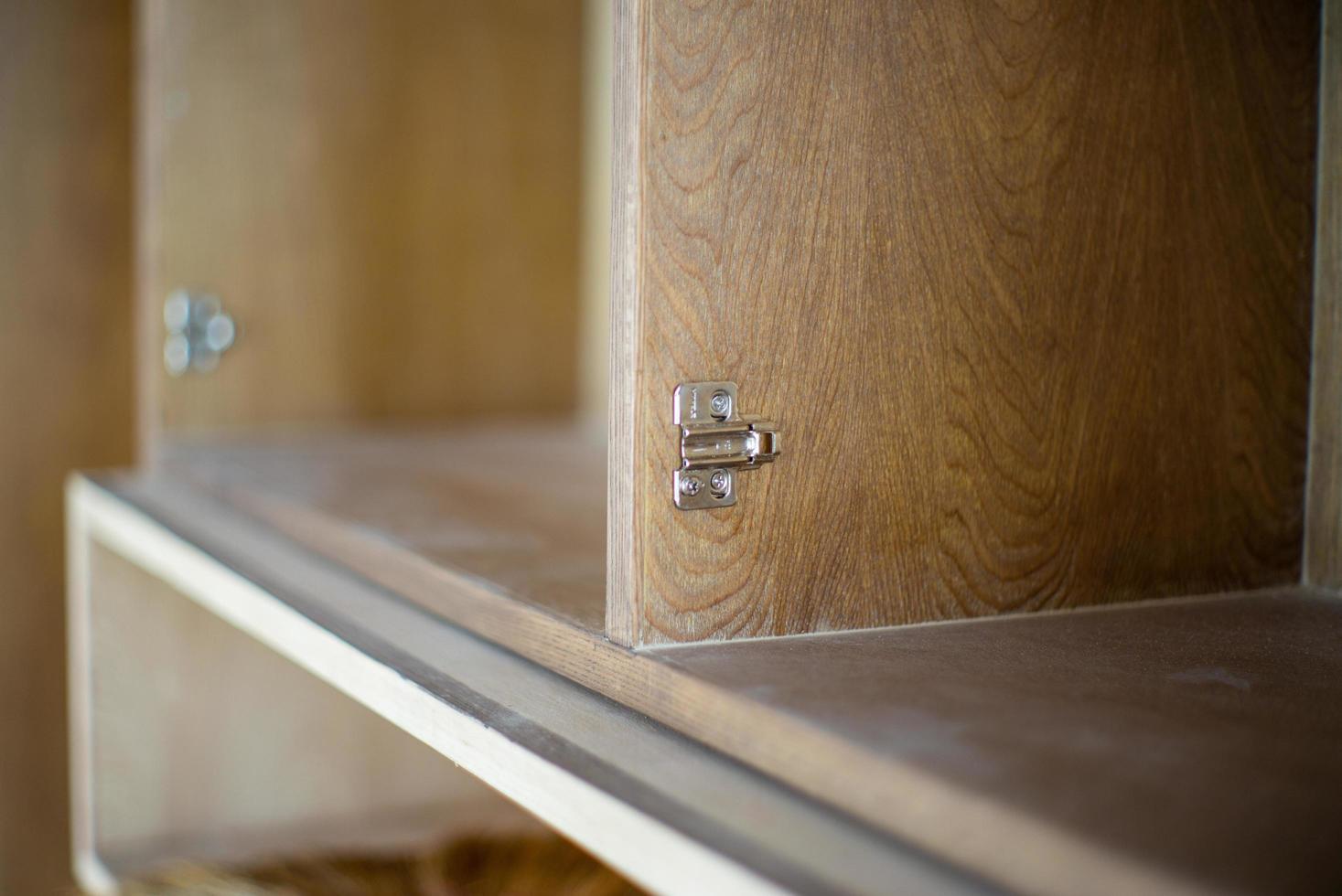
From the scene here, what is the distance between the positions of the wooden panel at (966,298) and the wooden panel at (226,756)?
674mm

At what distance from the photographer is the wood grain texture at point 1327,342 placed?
0.63 metres

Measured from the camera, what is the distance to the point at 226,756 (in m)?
1.12

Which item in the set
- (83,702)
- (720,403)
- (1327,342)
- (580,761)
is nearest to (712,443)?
(720,403)

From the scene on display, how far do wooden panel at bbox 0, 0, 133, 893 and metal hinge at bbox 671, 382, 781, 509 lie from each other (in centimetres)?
107

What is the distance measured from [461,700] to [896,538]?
0.62ft

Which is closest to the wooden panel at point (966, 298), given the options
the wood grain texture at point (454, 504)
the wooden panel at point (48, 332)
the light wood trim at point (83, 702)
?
the wood grain texture at point (454, 504)

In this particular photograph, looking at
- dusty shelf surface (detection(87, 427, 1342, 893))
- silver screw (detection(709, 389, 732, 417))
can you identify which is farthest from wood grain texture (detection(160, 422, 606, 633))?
silver screw (detection(709, 389, 732, 417))

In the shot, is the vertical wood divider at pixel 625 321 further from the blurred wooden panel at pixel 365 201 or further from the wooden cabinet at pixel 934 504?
the blurred wooden panel at pixel 365 201

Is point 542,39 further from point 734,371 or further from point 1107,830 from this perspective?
point 1107,830

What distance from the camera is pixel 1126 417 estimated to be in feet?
1.97

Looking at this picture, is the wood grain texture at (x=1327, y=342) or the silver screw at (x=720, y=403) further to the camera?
the wood grain texture at (x=1327, y=342)

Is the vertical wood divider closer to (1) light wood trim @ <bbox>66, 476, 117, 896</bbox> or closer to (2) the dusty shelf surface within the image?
(2) the dusty shelf surface

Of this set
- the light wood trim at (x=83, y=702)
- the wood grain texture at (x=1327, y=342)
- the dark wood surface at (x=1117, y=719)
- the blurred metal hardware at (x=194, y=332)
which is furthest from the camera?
the blurred metal hardware at (x=194, y=332)

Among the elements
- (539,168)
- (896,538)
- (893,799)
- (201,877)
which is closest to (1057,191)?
(896,538)
